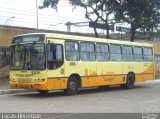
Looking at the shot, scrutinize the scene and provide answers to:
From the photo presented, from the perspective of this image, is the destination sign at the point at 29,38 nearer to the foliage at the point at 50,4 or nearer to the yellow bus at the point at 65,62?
the yellow bus at the point at 65,62

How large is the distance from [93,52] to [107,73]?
171 cm

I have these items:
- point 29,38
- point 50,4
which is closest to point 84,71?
point 29,38

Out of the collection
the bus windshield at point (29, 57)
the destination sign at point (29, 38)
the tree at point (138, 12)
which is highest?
the tree at point (138, 12)

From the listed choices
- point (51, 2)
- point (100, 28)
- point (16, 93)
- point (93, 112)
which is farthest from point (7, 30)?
point (93, 112)

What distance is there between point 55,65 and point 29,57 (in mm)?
1243

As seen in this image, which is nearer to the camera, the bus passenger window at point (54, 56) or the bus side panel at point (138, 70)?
the bus passenger window at point (54, 56)

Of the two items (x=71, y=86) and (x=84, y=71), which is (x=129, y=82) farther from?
(x=71, y=86)

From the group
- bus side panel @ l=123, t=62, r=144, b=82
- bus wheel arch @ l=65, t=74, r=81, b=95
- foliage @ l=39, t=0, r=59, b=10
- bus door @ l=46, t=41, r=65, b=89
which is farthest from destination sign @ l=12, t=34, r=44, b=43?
foliage @ l=39, t=0, r=59, b=10

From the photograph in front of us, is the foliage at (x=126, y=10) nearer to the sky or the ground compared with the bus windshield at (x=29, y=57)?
nearer to the sky

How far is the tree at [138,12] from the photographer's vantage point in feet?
115

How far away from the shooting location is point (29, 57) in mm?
19719

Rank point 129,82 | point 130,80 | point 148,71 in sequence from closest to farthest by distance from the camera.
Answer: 1. point 129,82
2. point 130,80
3. point 148,71

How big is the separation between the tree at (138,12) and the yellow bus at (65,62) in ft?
30.8

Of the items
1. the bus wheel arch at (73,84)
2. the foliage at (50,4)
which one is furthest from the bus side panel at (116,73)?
the foliage at (50,4)
